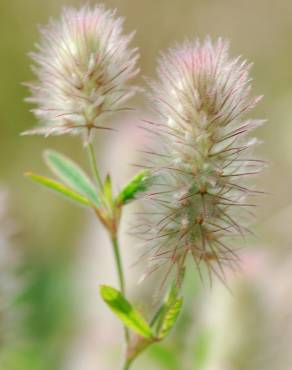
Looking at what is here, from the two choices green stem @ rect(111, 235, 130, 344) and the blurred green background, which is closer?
green stem @ rect(111, 235, 130, 344)

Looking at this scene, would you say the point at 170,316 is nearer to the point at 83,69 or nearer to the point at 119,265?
the point at 119,265

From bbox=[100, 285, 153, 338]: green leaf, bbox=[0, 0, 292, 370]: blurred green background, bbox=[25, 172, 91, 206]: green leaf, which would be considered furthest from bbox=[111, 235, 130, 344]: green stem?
bbox=[0, 0, 292, 370]: blurred green background

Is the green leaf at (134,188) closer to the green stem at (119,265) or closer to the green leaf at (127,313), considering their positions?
the green stem at (119,265)

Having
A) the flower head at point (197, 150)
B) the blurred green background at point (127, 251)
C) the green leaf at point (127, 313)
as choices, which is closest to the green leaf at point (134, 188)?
the flower head at point (197, 150)

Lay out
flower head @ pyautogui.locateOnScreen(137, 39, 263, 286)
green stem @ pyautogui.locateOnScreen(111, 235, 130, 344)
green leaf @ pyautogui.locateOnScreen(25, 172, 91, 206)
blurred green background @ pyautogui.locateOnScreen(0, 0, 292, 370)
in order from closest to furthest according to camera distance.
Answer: flower head @ pyautogui.locateOnScreen(137, 39, 263, 286) → green stem @ pyautogui.locateOnScreen(111, 235, 130, 344) → green leaf @ pyautogui.locateOnScreen(25, 172, 91, 206) → blurred green background @ pyautogui.locateOnScreen(0, 0, 292, 370)

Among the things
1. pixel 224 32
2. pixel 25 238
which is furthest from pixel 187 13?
pixel 25 238

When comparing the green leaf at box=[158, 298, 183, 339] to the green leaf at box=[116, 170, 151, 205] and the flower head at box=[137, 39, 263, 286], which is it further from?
the green leaf at box=[116, 170, 151, 205]

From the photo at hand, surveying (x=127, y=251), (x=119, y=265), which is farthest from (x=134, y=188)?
(x=127, y=251)
